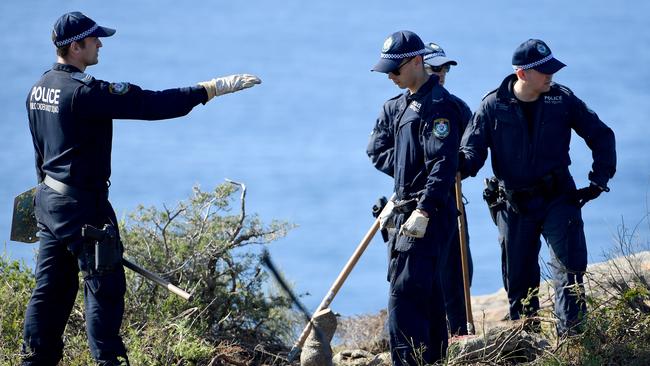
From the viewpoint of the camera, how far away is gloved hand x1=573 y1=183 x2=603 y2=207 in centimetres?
1006

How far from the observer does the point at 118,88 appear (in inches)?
354

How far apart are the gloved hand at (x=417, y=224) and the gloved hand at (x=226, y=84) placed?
1314 mm

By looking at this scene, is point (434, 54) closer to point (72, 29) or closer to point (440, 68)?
point (440, 68)

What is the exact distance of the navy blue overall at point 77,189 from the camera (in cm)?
894

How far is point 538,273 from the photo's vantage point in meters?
10.6

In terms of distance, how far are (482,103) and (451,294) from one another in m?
1.51

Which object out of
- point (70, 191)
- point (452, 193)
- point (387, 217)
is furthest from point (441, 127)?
point (70, 191)

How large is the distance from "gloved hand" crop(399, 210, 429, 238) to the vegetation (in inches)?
79.7

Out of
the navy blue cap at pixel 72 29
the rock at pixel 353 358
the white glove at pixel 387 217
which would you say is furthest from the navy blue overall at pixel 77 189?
the rock at pixel 353 358

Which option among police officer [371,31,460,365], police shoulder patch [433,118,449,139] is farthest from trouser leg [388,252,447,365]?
police shoulder patch [433,118,449,139]

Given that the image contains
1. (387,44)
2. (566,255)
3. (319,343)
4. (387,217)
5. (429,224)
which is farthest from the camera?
(319,343)

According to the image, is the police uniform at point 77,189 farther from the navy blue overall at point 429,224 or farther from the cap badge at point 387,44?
the navy blue overall at point 429,224

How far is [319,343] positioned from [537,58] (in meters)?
2.55

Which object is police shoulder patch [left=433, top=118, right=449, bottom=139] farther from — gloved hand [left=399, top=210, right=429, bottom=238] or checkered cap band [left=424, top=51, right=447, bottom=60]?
checkered cap band [left=424, top=51, right=447, bottom=60]
